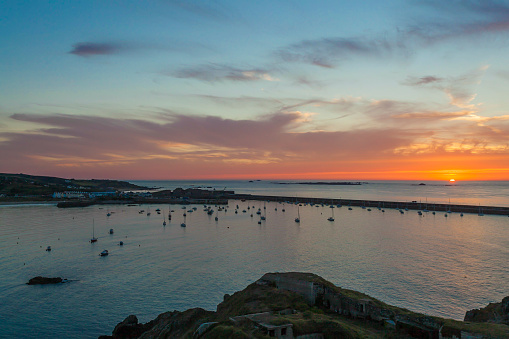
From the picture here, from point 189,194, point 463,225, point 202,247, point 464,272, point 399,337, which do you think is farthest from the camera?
point 189,194

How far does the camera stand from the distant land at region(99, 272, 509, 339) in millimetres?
16391

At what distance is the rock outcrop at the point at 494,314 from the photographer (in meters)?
20.2

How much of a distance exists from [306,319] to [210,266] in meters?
26.2

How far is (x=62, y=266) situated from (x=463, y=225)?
80.6 meters

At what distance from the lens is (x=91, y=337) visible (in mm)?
24891

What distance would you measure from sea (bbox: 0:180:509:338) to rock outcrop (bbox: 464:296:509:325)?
5.16 meters

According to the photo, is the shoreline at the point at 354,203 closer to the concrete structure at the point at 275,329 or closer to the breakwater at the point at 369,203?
the breakwater at the point at 369,203

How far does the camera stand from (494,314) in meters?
21.1

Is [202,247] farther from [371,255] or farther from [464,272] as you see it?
[464,272]

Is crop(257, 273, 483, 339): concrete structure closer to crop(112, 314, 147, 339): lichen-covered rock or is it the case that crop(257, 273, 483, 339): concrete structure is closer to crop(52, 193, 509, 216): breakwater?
crop(112, 314, 147, 339): lichen-covered rock

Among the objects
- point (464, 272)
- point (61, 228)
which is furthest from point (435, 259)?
point (61, 228)

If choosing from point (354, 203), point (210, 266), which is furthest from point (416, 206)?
point (210, 266)

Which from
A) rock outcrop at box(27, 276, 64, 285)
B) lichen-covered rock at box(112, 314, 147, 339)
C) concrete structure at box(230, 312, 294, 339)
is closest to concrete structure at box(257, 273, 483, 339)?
concrete structure at box(230, 312, 294, 339)

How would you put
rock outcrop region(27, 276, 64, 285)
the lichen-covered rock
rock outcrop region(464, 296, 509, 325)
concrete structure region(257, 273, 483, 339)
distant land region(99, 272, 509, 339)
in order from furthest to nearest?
rock outcrop region(27, 276, 64, 285) → the lichen-covered rock → rock outcrop region(464, 296, 509, 325) → concrete structure region(257, 273, 483, 339) → distant land region(99, 272, 509, 339)
